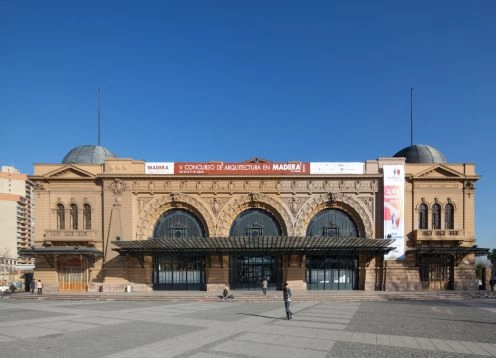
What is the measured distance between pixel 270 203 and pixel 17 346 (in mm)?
30307

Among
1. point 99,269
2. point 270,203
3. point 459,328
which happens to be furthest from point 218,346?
point 99,269

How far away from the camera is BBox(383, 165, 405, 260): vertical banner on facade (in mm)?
42188

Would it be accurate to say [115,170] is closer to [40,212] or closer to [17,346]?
[40,212]

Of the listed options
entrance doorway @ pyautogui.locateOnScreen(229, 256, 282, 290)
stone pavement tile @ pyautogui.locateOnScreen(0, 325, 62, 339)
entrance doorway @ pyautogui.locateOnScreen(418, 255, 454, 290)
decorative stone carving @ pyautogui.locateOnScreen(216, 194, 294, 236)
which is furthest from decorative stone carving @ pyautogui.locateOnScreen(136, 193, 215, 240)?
stone pavement tile @ pyautogui.locateOnScreen(0, 325, 62, 339)

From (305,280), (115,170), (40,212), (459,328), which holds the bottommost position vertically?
(305,280)

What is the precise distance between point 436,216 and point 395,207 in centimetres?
498

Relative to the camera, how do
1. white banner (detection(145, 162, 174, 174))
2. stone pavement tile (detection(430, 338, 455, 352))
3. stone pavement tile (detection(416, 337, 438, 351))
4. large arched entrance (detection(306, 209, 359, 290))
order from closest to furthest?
stone pavement tile (detection(430, 338, 455, 352)) → stone pavement tile (detection(416, 337, 438, 351)) → large arched entrance (detection(306, 209, 359, 290)) → white banner (detection(145, 162, 174, 174))

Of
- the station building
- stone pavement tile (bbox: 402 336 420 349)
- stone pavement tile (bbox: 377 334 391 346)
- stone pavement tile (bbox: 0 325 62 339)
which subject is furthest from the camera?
the station building

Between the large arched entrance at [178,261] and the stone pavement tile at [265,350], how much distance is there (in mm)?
28292

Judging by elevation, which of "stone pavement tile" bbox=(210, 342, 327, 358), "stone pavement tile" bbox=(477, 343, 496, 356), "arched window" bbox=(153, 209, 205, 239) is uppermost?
"arched window" bbox=(153, 209, 205, 239)

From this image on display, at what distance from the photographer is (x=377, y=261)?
42.9 metres

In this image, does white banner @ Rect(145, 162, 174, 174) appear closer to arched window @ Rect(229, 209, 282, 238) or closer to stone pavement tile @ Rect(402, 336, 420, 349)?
arched window @ Rect(229, 209, 282, 238)

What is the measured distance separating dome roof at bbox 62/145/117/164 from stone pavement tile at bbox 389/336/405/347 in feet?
130

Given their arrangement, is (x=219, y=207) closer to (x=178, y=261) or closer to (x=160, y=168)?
(x=178, y=261)
